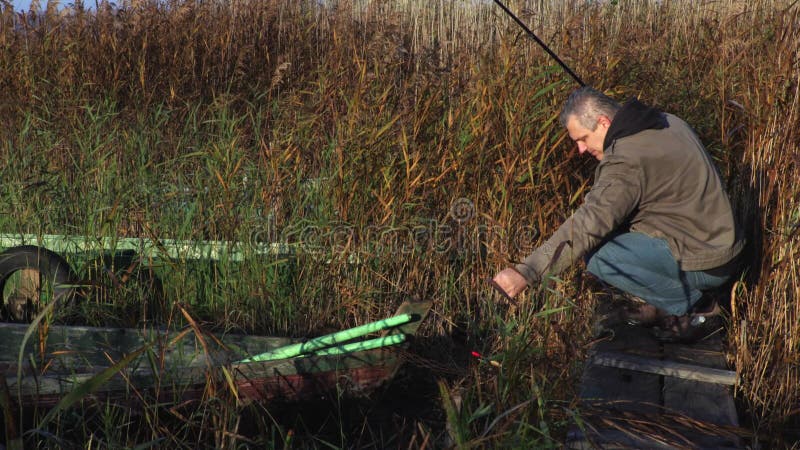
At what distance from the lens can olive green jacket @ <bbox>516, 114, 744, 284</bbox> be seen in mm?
3305

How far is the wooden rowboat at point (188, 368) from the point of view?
284 cm

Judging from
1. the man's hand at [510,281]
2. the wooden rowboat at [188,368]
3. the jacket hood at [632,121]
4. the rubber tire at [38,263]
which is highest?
the jacket hood at [632,121]

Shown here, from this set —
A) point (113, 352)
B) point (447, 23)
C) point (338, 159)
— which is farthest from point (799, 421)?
point (447, 23)

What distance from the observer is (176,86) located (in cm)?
618

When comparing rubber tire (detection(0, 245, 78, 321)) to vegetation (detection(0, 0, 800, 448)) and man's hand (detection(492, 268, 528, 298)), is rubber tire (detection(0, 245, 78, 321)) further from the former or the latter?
man's hand (detection(492, 268, 528, 298))

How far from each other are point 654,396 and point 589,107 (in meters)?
1.29

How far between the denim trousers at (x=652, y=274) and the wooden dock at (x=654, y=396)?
19cm

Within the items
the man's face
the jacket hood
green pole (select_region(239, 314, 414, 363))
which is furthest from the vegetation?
the jacket hood

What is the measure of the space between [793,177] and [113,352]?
3043mm

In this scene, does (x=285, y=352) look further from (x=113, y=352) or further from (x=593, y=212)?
(x=593, y=212)

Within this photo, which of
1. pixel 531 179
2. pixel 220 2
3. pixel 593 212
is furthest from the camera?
pixel 220 2

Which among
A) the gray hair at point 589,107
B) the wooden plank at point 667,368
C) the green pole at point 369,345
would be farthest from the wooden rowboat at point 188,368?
the gray hair at point 589,107

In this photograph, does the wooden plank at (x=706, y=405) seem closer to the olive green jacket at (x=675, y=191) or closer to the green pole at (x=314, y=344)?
the olive green jacket at (x=675, y=191)

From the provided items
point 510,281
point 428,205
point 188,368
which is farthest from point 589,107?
point 188,368
